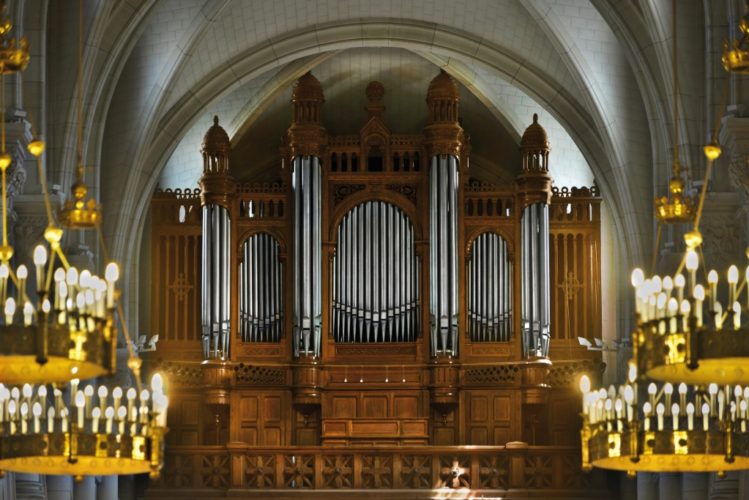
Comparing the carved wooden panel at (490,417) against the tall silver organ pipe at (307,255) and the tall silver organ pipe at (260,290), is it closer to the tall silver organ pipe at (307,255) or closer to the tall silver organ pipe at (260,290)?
the tall silver organ pipe at (307,255)

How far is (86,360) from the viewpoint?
1898cm

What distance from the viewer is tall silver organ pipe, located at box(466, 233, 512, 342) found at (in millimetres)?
36750

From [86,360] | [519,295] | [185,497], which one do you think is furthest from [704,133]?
[86,360]

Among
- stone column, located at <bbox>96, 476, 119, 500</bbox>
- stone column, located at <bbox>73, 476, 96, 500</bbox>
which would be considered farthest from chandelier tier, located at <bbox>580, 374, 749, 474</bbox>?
stone column, located at <bbox>96, 476, 119, 500</bbox>

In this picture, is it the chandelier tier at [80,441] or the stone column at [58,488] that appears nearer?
the chandelier tier at [80,441]

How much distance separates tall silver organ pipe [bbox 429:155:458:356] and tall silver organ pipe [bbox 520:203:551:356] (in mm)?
1176

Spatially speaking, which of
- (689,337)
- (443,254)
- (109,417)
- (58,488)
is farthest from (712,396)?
(443,254)

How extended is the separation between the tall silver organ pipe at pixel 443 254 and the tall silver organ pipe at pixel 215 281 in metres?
3.52

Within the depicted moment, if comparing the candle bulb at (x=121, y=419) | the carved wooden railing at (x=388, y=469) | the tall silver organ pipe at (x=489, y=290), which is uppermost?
the tall silver organ pipe at (x=489, y=290)

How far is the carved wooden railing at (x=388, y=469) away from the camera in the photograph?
34.3m

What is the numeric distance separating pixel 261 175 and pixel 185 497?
7.73 metres

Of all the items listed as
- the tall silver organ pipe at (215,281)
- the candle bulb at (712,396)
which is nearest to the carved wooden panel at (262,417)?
the tall silver organ pipe at (215,281)

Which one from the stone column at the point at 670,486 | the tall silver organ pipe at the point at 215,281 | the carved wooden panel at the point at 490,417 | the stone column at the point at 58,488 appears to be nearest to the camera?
the stone column at the point at 58,488

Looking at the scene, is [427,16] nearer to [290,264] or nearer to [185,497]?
[290,264]
